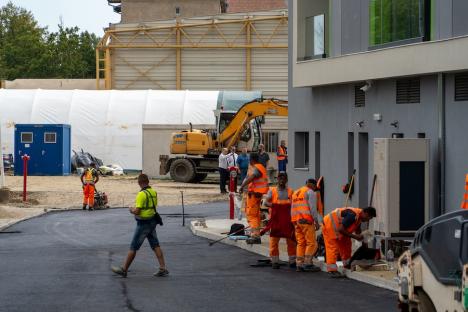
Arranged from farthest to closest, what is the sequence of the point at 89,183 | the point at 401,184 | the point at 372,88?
the point at 89,183 → the point at 372,88 → the point at 401,184

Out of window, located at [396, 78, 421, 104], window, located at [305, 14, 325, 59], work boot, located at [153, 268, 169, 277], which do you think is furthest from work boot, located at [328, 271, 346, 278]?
window, located at [305, 14, 325, 59]

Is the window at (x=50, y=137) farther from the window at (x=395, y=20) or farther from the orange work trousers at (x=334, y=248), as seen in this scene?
the orange work trousers at (x=334, y=248)

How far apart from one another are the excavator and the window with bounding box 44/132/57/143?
7653 millimetres

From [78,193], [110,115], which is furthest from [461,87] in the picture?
[110,115]

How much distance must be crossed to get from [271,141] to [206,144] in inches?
255

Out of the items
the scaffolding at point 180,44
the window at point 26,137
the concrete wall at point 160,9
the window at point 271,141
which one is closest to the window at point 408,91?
the window at point 271,141

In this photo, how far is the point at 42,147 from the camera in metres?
57.2

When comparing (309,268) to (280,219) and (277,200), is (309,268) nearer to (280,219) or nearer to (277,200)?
(280,219)

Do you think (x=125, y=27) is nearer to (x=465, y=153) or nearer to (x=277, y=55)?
(x=277, y=55)

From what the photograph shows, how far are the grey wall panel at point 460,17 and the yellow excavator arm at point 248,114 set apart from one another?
2633 cm

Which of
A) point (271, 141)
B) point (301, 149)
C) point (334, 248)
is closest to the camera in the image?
point (334, 248)

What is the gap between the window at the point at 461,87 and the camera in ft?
68.7

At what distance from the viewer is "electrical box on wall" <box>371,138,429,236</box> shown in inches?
843

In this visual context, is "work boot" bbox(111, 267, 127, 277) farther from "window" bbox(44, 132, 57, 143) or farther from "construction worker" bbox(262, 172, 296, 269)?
"window" bbox(44, 132, 57, 143)
